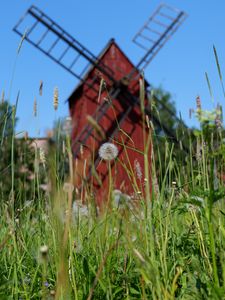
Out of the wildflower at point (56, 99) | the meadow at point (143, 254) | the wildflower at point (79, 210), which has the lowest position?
the meadow at point (143, 254)

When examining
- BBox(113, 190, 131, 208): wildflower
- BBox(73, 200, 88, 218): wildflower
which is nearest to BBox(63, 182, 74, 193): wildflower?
BBox(113, 190, 131, 208): wildflower

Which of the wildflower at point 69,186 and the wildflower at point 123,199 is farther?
the wildflower at point 123,199

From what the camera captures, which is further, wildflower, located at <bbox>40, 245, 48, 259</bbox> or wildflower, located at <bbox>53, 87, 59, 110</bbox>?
wildflower, located at <bbox>53, 87, 59, 110</bbox>

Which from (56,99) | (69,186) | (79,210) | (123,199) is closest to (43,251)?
(69,186)

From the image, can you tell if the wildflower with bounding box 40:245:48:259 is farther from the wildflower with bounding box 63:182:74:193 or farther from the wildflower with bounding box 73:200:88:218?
the wildflower with bounding box 73:200:88:218

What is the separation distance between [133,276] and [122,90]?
53.6 feet

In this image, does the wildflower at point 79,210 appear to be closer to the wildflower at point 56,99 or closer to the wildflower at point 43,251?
the wildflower at point 56,99

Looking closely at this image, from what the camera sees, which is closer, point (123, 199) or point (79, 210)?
point (123, 199)

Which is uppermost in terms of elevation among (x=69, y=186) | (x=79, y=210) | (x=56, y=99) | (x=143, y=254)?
(x=56, y=99)

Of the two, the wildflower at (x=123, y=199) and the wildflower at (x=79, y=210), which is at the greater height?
the wildflower at (x=79, y=210)

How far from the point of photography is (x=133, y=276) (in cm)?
163

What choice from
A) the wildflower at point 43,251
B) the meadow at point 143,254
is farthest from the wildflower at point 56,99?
the wildflower at point 43,251

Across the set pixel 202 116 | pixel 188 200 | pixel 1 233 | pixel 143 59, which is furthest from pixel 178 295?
pixel 143 59

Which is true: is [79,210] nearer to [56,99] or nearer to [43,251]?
[56,99]
